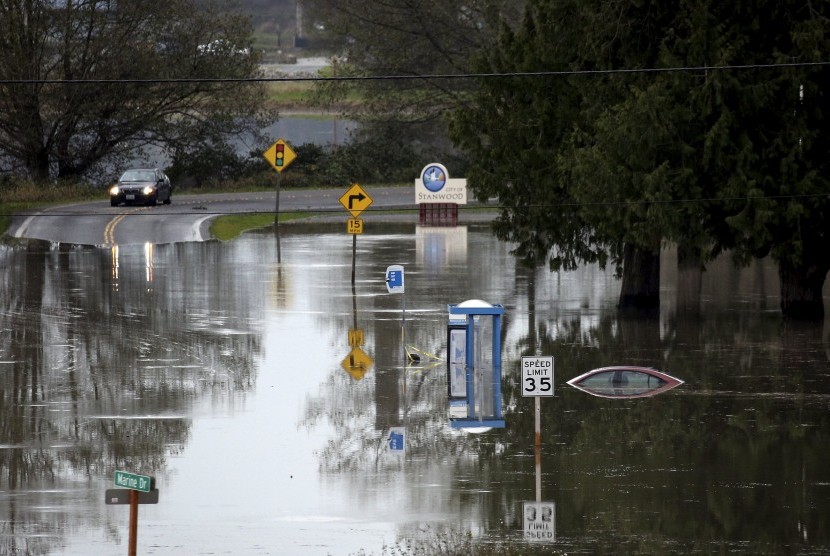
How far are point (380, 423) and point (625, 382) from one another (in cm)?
599

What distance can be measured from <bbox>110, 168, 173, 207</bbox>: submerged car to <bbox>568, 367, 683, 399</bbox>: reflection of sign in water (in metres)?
36.6

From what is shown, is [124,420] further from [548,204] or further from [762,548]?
[548,204]

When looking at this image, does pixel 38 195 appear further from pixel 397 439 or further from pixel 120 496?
pixel 120 496

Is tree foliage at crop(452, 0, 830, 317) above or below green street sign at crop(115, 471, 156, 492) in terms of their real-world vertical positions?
above

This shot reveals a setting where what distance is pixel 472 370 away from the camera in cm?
2853

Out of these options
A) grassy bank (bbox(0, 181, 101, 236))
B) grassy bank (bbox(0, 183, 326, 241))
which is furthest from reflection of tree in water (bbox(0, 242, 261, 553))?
grassy bank (bbox(0, 181, 101, 236))

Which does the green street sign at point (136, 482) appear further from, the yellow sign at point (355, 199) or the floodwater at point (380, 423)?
the yellow sign at point (355, 199)

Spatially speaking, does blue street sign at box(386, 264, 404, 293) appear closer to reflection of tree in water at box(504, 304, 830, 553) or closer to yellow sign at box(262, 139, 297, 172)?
reflection of tree in water at box(504, 304, 830, 553)

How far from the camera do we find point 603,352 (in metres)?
31.9

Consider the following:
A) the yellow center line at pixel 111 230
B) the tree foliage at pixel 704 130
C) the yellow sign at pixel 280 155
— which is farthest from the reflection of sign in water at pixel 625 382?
the yellow sign at pixel 280 155

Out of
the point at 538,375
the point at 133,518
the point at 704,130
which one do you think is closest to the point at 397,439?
the point at 538,375

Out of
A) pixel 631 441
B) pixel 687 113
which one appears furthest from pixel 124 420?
pixel 687 113

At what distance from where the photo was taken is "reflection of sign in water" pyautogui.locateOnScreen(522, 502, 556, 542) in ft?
55.9

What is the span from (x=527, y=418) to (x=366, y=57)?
54.2 metres
